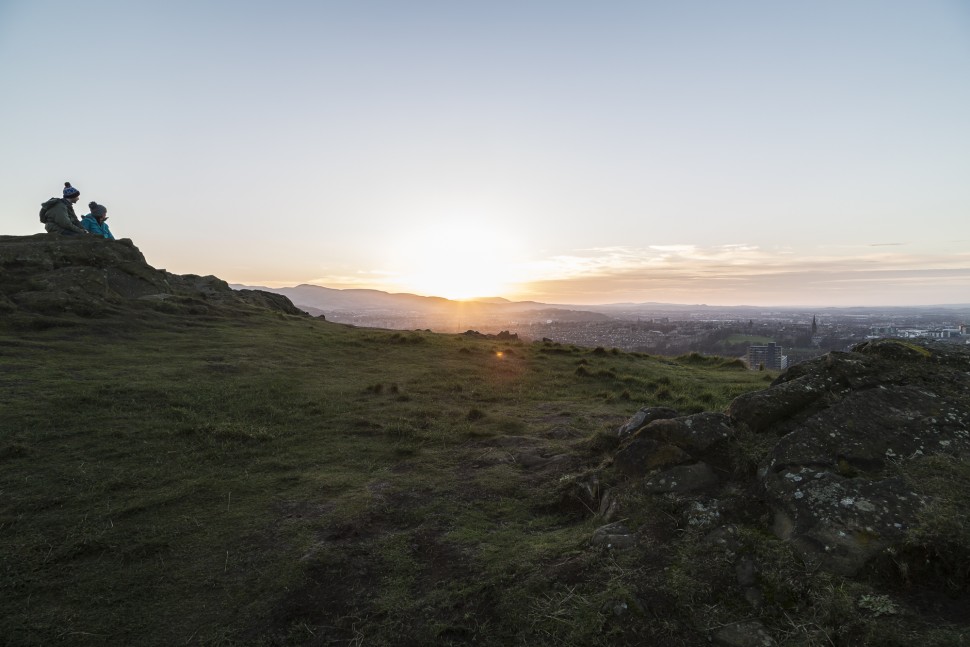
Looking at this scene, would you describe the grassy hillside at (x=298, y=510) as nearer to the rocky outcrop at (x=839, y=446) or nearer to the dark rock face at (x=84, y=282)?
the rocky outcrop at (x=839, y=446)

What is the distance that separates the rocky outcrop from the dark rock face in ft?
70.6

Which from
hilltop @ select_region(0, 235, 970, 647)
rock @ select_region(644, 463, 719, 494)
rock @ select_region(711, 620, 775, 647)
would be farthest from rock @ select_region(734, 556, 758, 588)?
rock @ select_region(644, 463, 719, 494)

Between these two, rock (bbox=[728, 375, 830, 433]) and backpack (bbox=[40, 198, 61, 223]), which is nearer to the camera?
rock (bbox=[728, 375, 830, 433])

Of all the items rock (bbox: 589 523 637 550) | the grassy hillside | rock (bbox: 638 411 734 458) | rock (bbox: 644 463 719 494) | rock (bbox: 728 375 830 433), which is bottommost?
the grassy hillside

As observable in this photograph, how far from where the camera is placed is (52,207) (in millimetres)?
24750

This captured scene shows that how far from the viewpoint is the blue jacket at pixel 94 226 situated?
2645 cm

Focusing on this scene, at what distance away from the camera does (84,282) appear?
20.0m

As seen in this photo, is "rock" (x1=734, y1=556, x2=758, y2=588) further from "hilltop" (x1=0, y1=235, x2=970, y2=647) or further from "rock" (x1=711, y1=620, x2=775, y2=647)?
"rock" (x1=711, y1=620, x2=775, y2=647)

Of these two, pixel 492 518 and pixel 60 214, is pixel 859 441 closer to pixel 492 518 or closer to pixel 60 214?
pixel 492 518

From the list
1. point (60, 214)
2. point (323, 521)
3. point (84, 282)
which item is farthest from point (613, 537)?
point (60, 214)

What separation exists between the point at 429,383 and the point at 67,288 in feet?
54.6

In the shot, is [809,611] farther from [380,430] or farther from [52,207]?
[52,207]

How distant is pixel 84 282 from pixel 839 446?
2628cm

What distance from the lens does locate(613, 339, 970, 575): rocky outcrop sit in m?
4.16
